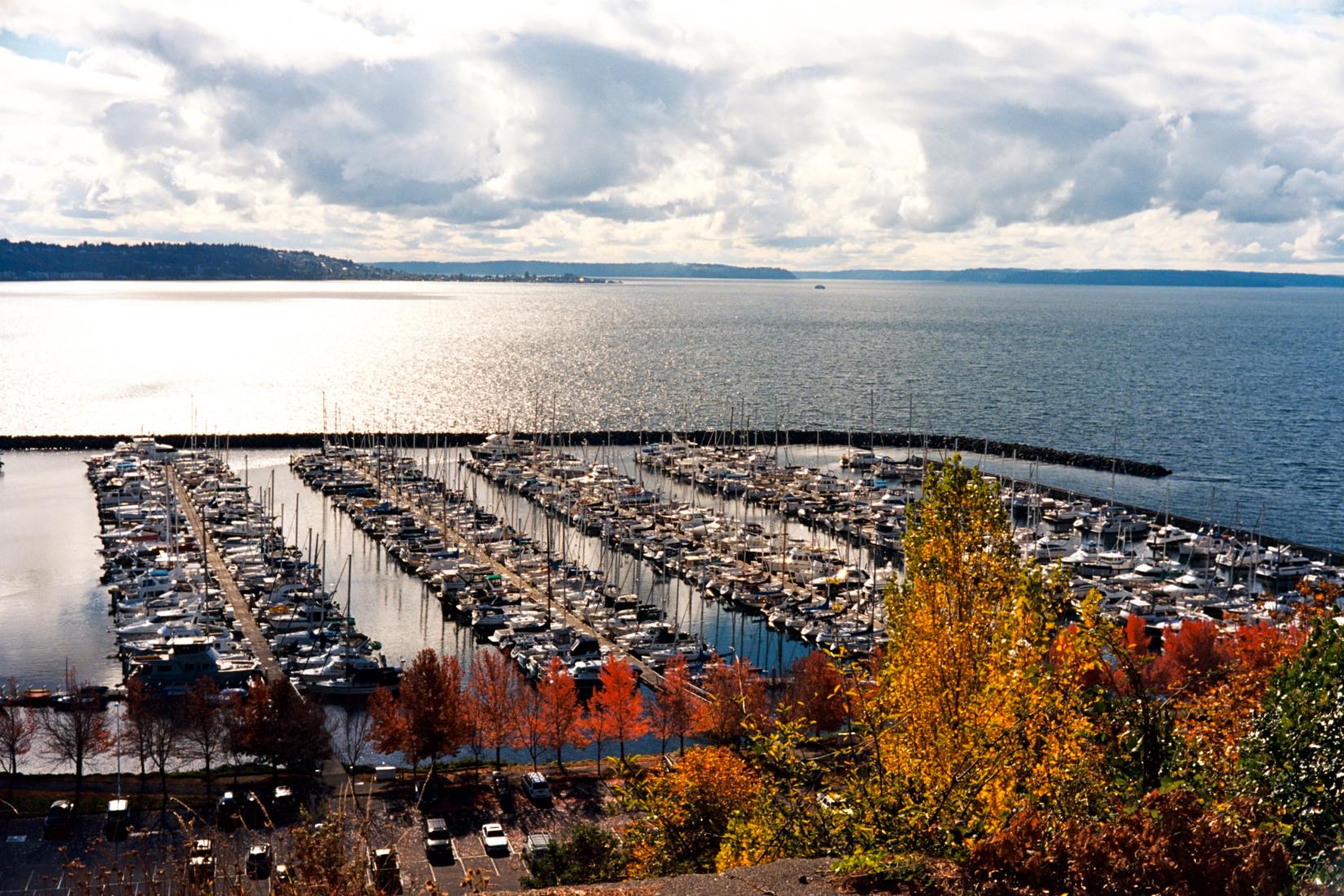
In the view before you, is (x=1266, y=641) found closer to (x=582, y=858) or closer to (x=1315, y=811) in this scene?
(x=1315, y=811)

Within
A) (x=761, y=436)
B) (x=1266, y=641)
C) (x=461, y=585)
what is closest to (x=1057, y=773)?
(x=1266, y=641)

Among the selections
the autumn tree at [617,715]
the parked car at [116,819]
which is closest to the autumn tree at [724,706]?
the autumn tree at [617,715]

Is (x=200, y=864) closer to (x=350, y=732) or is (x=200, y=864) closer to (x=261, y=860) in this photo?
(x=261, y=860)

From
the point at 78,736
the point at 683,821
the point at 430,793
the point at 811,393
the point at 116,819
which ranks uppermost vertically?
the point at 683,821

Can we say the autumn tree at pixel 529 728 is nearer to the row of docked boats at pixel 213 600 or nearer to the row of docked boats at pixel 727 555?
the row of docked boats at pixel 213 600

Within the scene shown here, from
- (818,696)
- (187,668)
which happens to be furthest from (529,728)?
(187,668)

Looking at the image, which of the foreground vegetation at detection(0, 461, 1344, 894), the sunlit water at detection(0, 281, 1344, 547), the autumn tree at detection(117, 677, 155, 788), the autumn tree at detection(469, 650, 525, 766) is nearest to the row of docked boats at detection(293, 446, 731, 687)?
the autumn tree at detection(469, 650, 525, 766)

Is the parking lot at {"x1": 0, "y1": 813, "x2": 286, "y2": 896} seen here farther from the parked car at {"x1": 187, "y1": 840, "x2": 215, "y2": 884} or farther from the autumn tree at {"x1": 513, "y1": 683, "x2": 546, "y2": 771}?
the parked car at {"x1": 187, "y1": 840, "x2": 215, "y2": 884}
